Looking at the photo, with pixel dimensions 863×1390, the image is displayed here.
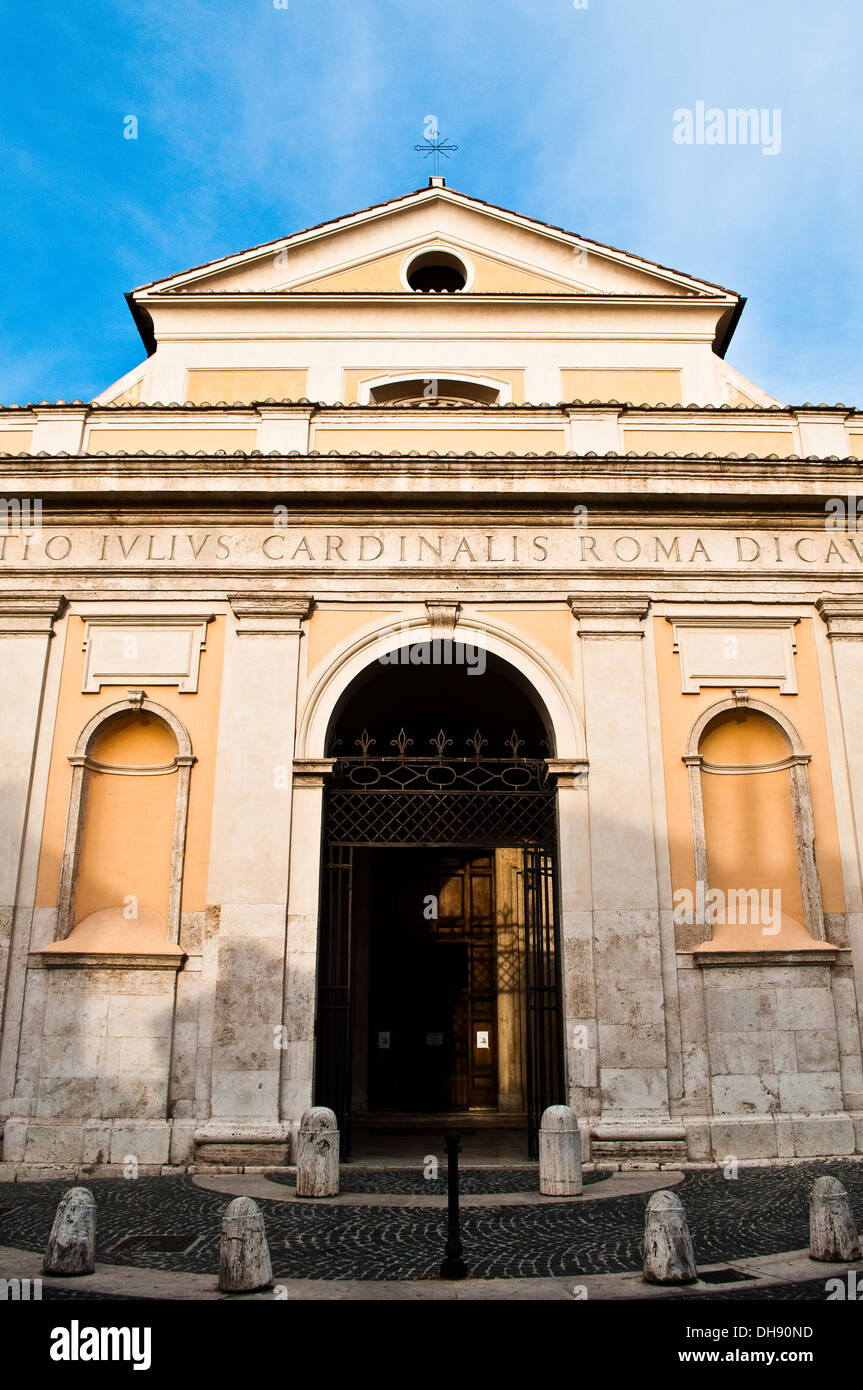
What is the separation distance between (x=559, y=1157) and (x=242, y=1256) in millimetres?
3793

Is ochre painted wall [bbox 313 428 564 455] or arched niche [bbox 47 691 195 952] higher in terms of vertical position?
ochre painted wall [bbox 313 428 564 455]

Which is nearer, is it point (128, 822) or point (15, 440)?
point (128, 822)

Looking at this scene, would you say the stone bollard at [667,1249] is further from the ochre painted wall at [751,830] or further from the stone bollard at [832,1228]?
the ochre painted wall at [751,830]

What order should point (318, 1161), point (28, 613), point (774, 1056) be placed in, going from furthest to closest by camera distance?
point (28, 613)
point (774, 1056)
point (318, 1161)

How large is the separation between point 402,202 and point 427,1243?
13.1m

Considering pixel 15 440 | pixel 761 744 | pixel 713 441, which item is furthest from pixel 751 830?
pixel 15 440

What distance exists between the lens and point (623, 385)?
1369 cm

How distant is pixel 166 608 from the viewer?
1166cm

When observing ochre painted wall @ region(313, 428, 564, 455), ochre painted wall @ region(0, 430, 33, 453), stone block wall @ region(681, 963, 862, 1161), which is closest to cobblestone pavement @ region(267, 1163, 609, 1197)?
stone block wall @ region(681, 963, 862, 1161)

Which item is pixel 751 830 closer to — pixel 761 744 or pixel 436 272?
pixel 761 744

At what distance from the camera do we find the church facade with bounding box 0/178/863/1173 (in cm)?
1030

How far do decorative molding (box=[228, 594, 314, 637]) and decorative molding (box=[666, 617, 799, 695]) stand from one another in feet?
13.5

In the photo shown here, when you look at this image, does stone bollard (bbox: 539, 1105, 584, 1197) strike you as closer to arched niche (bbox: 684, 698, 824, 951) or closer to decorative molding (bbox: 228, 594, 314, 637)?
arched niche (bbox: 684, 698, 824, 951)

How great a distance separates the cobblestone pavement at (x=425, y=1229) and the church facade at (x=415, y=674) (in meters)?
1.27
